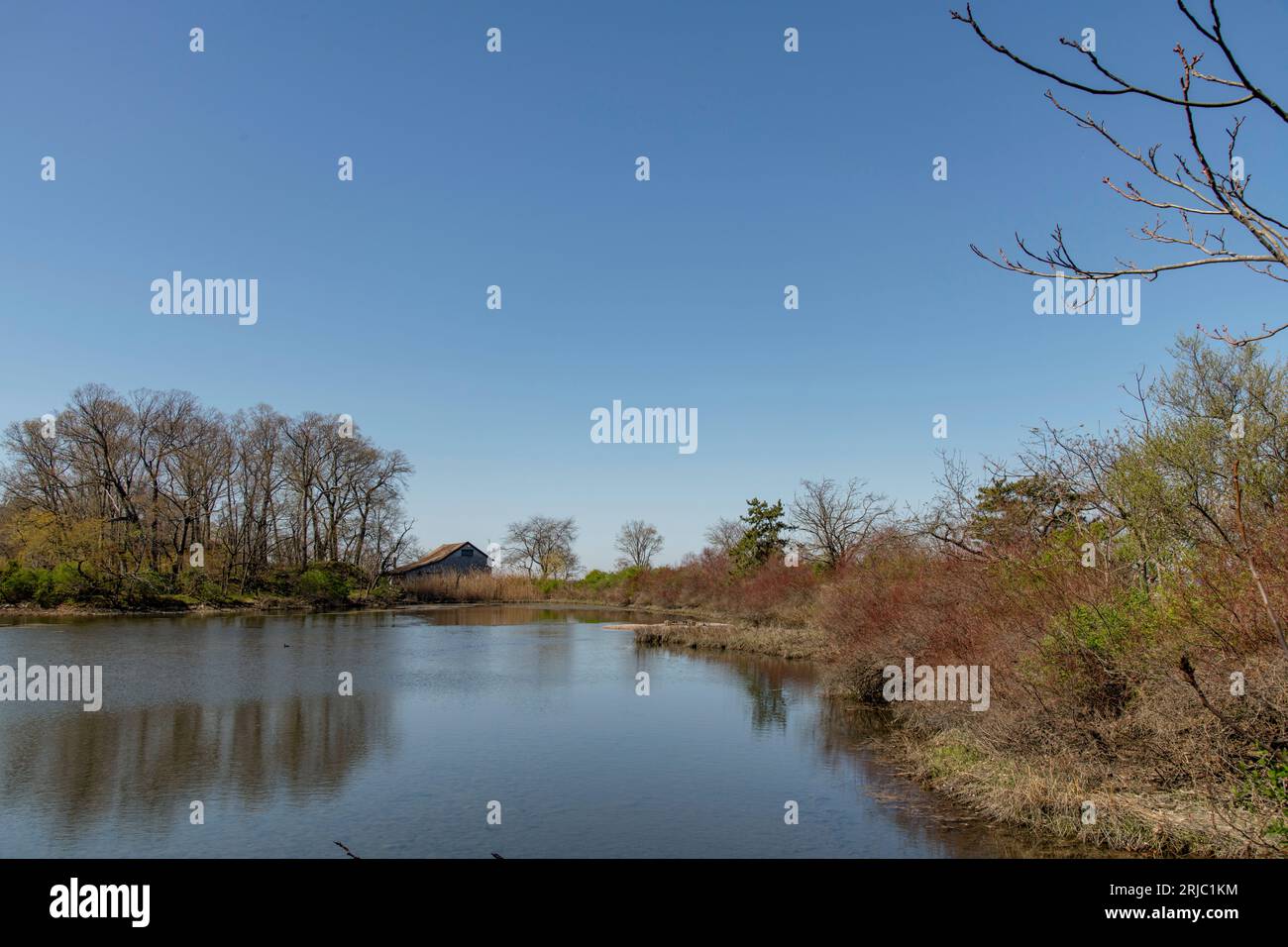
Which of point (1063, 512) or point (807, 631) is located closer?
point (1063, 512)

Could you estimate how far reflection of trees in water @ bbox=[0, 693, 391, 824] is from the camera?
12.7 m

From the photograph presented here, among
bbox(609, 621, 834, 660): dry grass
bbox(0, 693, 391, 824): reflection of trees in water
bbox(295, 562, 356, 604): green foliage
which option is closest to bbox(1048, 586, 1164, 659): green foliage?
bbox(0, 693, 391, 824): reflection of trees in water

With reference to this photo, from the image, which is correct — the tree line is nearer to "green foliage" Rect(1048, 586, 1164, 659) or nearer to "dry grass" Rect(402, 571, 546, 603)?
"dry grass" Rect(402, 571, 546, 603)

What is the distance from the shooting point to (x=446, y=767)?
48.8 ft

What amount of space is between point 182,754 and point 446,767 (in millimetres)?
5209

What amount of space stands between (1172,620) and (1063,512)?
5.84m

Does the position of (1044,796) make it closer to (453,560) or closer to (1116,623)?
(1116,623)

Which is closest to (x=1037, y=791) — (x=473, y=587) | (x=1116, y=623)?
(x=1116, y=623)
